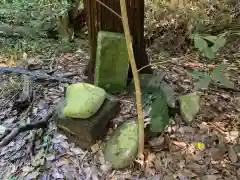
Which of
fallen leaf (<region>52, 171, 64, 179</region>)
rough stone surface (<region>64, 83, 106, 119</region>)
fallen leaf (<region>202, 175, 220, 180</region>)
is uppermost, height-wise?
rough stone surface (<region>64, 83, 106, 119</region>)

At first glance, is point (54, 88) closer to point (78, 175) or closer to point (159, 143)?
point (78, 175)

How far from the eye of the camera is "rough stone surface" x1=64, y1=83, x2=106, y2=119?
7.18ft

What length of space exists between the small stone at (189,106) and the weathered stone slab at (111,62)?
502mm

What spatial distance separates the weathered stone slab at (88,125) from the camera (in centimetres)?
221

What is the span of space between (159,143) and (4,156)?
118 cm

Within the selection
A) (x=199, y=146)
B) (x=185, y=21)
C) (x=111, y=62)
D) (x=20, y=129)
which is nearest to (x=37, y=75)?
(x=20, y=129)

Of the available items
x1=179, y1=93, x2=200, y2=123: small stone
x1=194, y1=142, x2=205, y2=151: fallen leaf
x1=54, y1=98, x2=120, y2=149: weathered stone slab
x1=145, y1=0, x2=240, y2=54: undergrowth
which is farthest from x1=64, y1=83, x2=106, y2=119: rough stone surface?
x1=145, y1=0, x2=240, y2=54: undergrowth

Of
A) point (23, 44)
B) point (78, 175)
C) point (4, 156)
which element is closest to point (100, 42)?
point (78, 175)

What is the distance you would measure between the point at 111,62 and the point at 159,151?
0.78 meters

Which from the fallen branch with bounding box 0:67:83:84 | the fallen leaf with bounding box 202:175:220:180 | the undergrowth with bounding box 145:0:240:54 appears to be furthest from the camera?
the undergrowth with bounding box 145:0:240:54

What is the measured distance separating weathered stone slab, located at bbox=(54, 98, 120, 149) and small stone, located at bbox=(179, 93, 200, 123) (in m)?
0.50

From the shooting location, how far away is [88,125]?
2.19 meters

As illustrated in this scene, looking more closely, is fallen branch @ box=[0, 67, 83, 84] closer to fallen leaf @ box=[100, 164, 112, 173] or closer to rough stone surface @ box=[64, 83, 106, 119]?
rough stone surface @ box=[64, 83, 106, 119]

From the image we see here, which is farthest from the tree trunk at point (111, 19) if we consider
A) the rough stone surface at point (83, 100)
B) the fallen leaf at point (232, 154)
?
the fallen leaf at point (232, 154)
